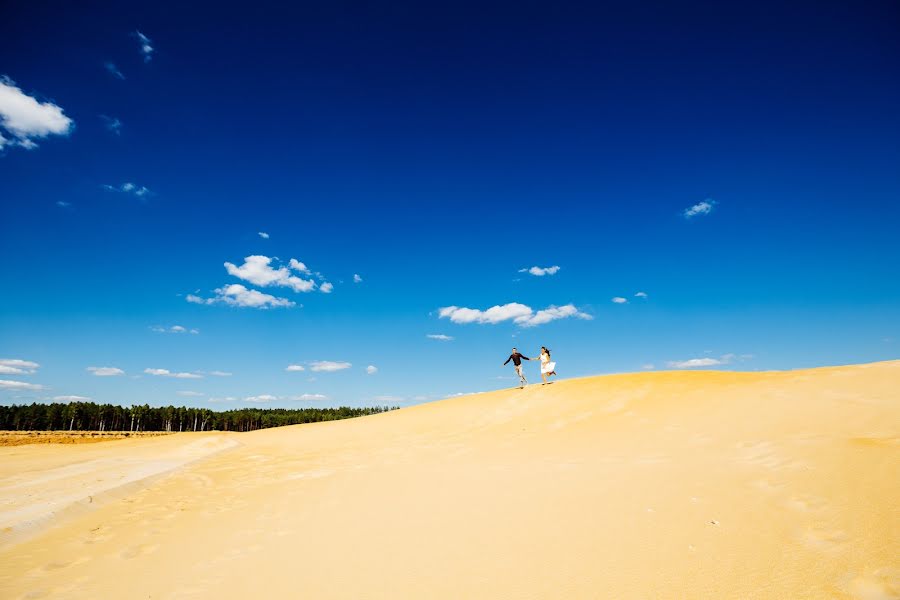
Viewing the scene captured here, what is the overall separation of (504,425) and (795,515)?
9.41 m

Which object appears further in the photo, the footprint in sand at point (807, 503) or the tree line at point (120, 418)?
the tree line at point (120, 418)

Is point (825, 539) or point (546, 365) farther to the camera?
point (546, 365)

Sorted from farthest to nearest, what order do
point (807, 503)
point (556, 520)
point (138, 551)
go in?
1. point (138, 551)
2. point (556, 520)
3. point (807, 503)

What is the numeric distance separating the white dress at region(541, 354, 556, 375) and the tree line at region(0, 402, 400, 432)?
123745 millimetres

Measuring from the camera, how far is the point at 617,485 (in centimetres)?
551

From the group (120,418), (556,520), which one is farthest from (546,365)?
(120,418)

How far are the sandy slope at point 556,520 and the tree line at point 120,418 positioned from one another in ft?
412

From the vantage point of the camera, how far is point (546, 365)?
1642 centimetres

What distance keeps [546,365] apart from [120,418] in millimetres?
134265

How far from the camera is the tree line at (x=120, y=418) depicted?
102938 millimetres

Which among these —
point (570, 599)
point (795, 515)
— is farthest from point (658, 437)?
point (570, 599)

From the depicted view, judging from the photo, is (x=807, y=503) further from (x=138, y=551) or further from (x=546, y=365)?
(x=546, y=365)

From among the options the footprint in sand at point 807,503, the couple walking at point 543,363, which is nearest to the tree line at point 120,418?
the couple walking at point 543,363

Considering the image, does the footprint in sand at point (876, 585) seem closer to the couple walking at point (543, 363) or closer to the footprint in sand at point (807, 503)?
the footprint in sand at point (807, 503)
